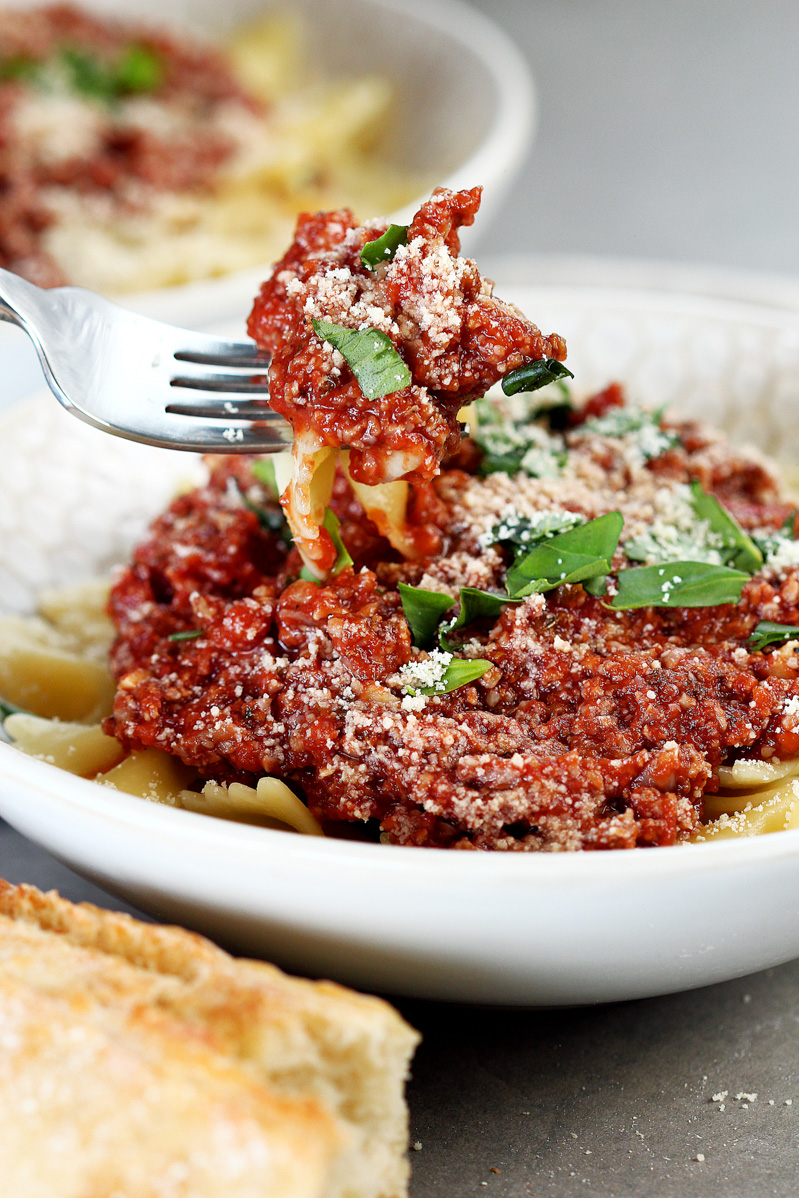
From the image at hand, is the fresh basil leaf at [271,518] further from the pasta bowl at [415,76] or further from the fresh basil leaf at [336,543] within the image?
the pasta bowl at [415,76]

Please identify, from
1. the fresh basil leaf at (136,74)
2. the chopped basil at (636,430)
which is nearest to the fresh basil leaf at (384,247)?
the chopped basil at (636,430)

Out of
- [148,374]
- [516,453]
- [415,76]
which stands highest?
[415,76]

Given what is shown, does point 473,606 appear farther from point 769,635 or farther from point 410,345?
point 769,635

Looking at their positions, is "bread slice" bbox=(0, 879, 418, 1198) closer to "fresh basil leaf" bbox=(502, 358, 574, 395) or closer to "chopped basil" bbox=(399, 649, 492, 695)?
"chopped basil" bbox=(399, 649, 492, 695)

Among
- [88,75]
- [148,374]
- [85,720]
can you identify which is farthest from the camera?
[88,75]

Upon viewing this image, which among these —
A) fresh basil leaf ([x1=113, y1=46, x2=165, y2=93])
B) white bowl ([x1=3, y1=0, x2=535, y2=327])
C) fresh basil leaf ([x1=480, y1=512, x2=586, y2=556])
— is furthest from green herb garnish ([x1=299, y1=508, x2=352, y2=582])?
fresh basil leaf ([x1=113, y1=46, x2=165, y2=93])

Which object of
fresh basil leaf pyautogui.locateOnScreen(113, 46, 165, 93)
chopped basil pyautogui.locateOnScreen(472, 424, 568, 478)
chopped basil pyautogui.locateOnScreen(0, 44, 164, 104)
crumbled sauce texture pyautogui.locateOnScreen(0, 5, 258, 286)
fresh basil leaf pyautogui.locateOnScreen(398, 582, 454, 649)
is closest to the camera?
fresh basil leaf pyautogui.locateOnScreen(398, 582, 454, 649)

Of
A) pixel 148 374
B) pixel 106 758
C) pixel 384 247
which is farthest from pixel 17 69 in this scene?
pixel 106 758
